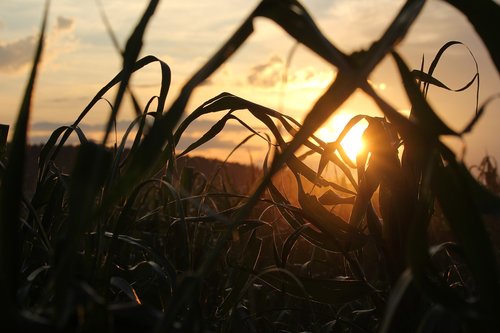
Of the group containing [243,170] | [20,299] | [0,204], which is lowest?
[243,170]

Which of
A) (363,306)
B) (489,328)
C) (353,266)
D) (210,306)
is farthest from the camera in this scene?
(363,306)

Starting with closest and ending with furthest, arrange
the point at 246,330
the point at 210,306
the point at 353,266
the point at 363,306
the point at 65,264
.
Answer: the point at 65,264
the point at 353,266
the point at 246,330
the point at 210,306
the point at 363,306

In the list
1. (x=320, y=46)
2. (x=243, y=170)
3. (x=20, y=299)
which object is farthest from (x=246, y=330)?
(x=243, y=170)

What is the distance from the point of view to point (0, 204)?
66 centimetres

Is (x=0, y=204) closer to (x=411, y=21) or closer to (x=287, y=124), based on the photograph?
(x=411, y=21)

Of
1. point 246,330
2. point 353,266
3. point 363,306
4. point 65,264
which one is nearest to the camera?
point 65,264

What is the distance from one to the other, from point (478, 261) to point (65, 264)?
431mm

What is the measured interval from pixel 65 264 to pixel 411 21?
47 cm

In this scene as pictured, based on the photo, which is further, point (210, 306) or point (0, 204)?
point (210, 306)

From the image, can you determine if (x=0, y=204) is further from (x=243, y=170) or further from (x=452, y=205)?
(x=243, y=170)

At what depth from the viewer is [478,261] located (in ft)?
2.23

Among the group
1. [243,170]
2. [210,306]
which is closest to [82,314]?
[210,306]

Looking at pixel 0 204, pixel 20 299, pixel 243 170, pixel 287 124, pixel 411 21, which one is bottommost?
pixel 243 170

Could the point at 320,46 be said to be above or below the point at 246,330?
above
